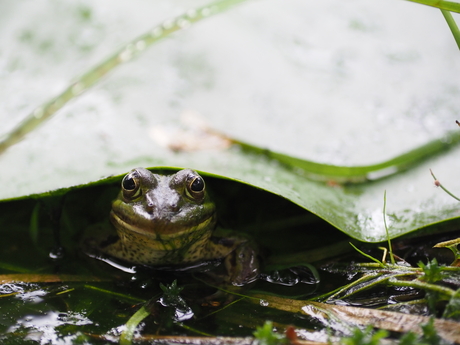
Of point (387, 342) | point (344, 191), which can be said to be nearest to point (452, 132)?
point (344, 191)

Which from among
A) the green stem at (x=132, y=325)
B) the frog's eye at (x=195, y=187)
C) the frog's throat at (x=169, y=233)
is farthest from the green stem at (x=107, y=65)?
the green stem at (x=132, y=325)

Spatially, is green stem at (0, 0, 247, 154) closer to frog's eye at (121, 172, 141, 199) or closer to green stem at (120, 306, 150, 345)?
frog's eye at (121, 172, 141, 199)

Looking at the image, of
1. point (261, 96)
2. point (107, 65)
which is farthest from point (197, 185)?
point (107, 65)

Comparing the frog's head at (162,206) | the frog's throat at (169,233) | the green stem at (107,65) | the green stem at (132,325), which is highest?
the green stem at (107,65)

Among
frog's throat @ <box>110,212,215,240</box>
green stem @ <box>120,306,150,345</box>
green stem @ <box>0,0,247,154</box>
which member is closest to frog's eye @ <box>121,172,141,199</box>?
frog's throat @ <box>110,212,215,240</box>

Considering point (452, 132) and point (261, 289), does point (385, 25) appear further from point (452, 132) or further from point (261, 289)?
point (261, 289)

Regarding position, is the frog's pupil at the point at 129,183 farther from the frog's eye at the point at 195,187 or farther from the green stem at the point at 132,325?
the green stem at the point at 132,325

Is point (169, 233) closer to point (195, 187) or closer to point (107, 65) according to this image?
point (195, 187)
